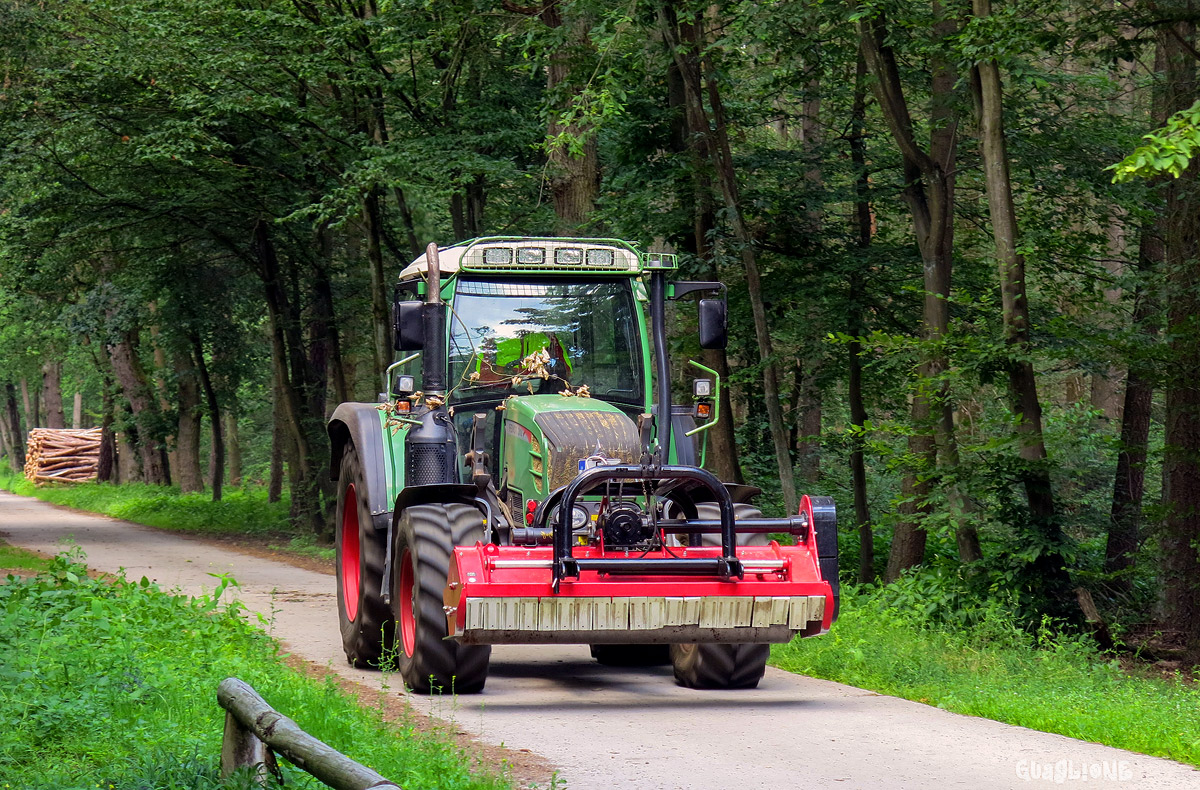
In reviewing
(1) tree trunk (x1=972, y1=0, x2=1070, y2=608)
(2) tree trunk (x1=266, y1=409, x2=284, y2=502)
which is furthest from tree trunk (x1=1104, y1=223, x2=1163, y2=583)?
(2) tree trunk (x1=266, y1=409, x2=284, y2=502)

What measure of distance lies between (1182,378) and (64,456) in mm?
45530

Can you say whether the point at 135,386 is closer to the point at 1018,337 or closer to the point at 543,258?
the point at 1018,337

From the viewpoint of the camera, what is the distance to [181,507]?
32125 mm

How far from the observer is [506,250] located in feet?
33.9

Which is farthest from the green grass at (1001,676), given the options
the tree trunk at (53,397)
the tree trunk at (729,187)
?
the tree trunk at (53,397)

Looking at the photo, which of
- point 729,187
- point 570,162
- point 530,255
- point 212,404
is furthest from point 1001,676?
point 212,404

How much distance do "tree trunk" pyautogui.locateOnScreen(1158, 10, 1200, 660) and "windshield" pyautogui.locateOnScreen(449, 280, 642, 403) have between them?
6.82m

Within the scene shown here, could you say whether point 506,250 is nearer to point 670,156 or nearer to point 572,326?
point 572,326

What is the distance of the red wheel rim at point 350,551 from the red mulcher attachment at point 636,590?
A: 3572mm

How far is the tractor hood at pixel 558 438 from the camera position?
9.32 metres

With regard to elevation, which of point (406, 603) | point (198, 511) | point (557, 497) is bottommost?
point (198, 511)

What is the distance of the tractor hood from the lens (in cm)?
932

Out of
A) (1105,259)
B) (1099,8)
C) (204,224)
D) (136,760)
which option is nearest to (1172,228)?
(1105,259)

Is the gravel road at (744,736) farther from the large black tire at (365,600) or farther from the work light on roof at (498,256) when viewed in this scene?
the work light on roof at (498,256)
